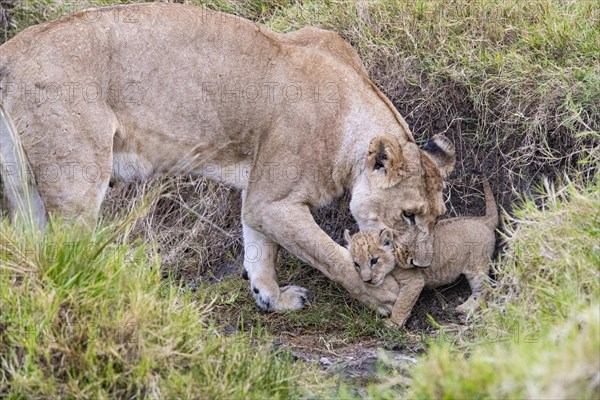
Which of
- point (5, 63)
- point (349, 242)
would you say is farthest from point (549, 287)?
point (5, 63)

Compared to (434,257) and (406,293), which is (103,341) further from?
(434,257)

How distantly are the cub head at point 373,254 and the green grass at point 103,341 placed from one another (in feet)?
4.89

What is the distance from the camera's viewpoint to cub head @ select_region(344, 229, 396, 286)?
19.5 ft

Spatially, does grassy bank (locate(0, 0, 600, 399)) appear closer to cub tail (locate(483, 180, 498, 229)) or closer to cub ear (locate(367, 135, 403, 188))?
cub tail (locate(483, 180, 498, 229))

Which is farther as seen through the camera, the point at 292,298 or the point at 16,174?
the point at 292,298

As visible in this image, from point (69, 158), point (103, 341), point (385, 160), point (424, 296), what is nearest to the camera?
point (103, 341)

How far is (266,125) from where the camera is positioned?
19.9 feet

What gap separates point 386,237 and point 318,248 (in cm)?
42

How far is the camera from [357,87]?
612 centimetres

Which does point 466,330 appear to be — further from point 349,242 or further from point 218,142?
point 218,142

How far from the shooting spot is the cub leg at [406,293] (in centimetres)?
602

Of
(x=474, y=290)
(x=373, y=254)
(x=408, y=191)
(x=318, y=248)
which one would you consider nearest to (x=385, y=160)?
(x=408, y=191)

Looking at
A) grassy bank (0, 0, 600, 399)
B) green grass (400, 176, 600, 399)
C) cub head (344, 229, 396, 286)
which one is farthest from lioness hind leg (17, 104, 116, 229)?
green grass (400, 176, 600, 399)

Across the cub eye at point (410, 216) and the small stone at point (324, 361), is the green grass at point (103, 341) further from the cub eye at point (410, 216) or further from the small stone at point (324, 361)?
the cub eye at point (410, 216)
